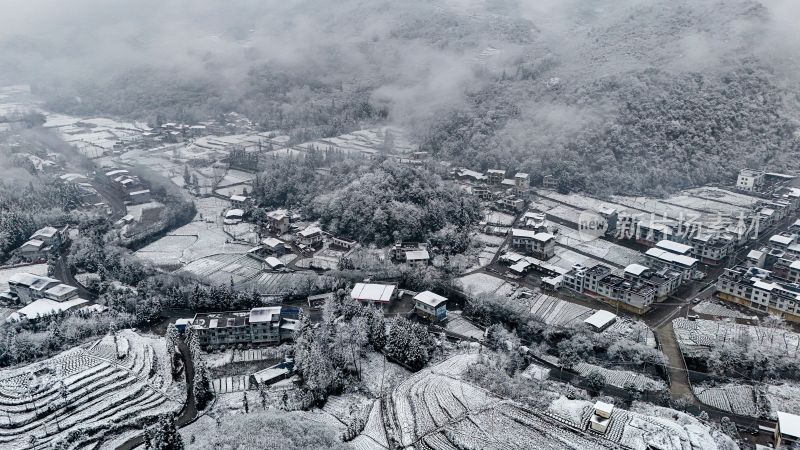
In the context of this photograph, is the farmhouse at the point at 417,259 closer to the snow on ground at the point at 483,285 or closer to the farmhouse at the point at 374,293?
the snow on ground at the point at 483,285

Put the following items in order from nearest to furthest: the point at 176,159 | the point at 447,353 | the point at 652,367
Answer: the point at 652,367
the point at 447,353
the point at 176,159

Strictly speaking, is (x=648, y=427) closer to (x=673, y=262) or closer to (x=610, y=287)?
(x=610, y=287)

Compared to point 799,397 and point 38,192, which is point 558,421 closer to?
point 799,397

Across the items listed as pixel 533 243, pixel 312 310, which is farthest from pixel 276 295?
pixel 533 243

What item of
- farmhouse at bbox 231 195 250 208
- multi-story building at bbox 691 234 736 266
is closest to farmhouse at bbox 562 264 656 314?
multi-story building at bbox 691 234 736 266

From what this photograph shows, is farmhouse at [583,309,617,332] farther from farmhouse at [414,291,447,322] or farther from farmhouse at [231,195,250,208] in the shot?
farmhouse at [231,195,250,208]
